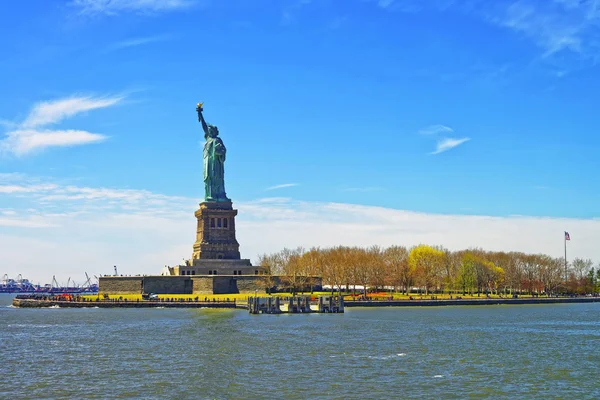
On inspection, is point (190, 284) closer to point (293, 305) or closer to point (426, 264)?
point (293, 305)

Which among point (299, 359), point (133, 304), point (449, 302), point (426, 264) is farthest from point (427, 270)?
point (299, 359)

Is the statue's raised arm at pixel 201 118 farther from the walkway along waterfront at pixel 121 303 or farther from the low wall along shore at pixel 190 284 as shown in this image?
the walkway along waterfront at pixel 121 303

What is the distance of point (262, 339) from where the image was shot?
6512 centimetres

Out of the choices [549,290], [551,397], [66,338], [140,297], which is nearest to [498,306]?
[549,290]

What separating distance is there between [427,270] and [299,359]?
322ft

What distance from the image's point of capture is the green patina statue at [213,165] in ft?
471

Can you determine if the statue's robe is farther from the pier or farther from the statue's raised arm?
the pier

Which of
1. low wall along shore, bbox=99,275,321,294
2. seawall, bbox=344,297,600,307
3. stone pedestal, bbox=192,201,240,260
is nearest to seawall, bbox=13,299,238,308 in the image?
low wall along shore, bbox=99,275,321,294

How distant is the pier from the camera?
334ft

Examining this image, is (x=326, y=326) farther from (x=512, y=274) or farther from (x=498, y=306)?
(x=512, y=274)

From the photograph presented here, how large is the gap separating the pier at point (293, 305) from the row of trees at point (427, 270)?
21.8 meters

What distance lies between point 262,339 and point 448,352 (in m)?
17.0

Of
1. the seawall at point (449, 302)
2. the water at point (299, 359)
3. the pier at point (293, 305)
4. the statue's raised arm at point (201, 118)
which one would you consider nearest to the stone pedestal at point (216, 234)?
the statue's raised arm at point (201, 118)

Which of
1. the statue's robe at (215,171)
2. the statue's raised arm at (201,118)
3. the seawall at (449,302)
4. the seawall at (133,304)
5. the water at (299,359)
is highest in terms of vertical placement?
the statue's raised arm at (201,118)
